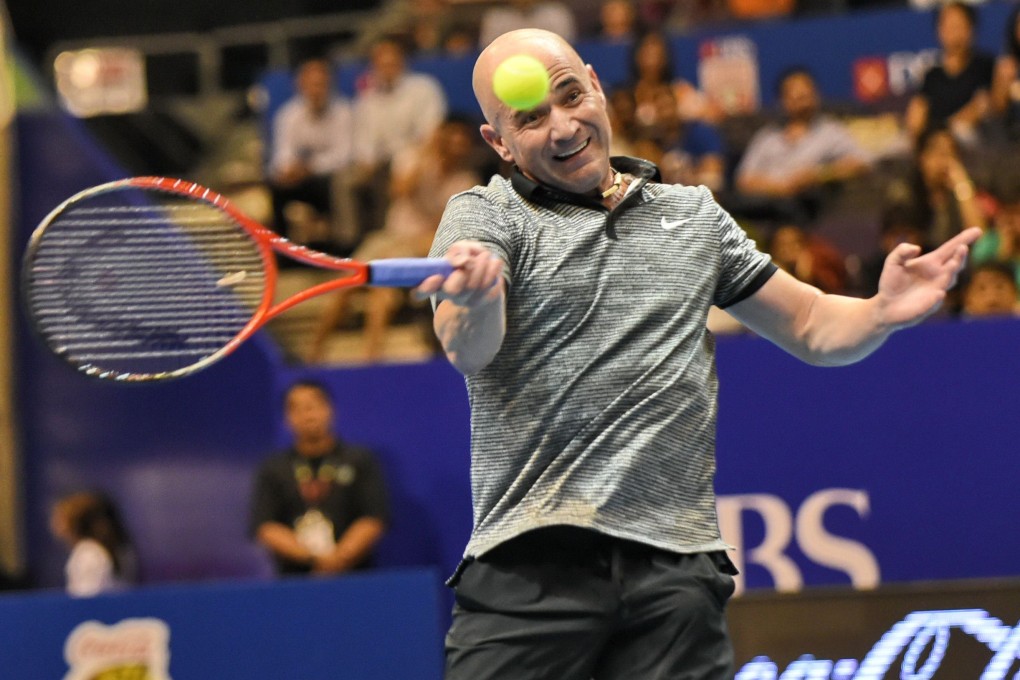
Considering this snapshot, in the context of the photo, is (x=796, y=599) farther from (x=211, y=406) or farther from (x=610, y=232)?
(x=211, y=406)

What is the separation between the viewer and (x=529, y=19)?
10.4 meters

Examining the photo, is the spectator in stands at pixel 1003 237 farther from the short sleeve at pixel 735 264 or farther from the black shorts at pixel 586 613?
the black shorts at pixel 586 613

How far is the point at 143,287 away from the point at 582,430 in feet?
3.89

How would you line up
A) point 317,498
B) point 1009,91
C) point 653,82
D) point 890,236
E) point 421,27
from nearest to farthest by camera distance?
point 317,498 < point 890,236 < point 1009,91 < point 653,82 < point 421,27

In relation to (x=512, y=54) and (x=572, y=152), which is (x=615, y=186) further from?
(x=512, y=54)

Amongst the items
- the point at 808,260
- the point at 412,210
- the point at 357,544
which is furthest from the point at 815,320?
the point at 412,210

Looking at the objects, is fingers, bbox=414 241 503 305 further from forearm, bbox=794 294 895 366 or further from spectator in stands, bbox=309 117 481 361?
spectator in stands, bbox=309 117 481 361

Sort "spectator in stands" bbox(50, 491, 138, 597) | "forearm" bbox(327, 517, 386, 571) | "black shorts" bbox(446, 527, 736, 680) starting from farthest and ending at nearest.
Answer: "spectator in stands" bbox(50, 491, 138, 597) < "forearm" bbox(327, 517, 386, 571) < "black shorts" bbox(446, 527, 736, 680)

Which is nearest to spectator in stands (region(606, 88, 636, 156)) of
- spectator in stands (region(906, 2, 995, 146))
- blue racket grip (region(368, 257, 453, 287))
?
spectator in stands (region(906, 2, 995, 146))

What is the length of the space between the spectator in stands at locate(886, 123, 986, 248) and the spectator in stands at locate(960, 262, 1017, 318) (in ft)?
2.11

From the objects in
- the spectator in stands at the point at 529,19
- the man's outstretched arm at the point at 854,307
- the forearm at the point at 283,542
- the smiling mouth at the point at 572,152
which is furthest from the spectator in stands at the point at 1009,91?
the smiling mouth at the point at 572,152

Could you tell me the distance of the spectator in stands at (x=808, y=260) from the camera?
Answer: 6699mm

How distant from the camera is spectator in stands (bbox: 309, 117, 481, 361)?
766 cm

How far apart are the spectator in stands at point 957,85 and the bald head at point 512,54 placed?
5384 mm
